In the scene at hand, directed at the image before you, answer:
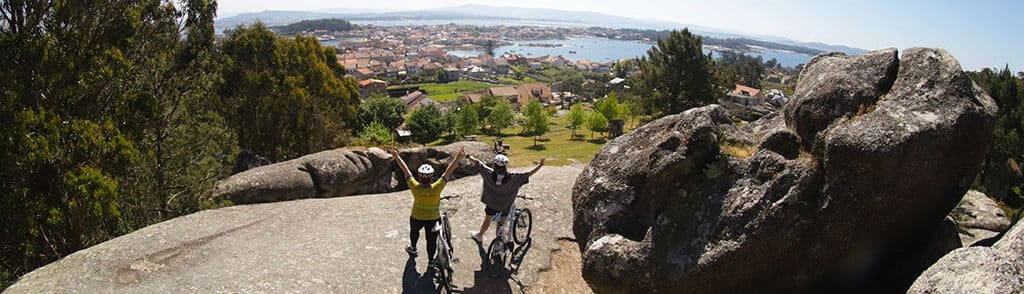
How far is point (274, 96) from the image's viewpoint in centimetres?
2984

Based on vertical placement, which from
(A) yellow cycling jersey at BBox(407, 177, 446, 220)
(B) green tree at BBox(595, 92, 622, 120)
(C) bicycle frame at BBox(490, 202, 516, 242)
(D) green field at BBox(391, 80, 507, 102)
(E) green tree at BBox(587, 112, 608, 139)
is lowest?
(D) green field at BBox(391, 80, 507, 102)

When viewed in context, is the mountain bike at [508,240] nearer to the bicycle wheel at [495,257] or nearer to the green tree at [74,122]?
the bicycle wheel at [495,257]

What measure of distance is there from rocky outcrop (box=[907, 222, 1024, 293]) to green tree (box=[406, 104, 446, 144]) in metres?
61.1

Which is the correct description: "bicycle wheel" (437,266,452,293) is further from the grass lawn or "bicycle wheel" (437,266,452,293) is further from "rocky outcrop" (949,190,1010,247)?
the grass lawn

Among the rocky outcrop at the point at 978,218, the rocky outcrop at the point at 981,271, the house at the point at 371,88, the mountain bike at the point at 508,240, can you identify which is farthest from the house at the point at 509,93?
the rocky outcrop at the point at 981,271

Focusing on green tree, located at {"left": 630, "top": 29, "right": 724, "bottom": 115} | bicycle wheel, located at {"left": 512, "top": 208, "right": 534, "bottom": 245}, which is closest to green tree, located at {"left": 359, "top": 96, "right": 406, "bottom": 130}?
green tree, located at {"left": 630, "top": 29, "right": 724, "bottom": 115}

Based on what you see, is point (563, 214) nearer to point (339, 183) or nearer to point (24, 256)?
point (339, 183)

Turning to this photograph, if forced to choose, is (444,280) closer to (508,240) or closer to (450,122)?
(508,240)

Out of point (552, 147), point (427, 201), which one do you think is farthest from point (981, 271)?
point (552, 147)

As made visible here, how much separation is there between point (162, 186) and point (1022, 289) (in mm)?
21939

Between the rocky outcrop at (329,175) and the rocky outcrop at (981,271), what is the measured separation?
60.0ft

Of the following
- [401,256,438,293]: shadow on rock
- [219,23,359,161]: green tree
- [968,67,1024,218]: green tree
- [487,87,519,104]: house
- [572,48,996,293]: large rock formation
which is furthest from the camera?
[487,87,519,104]: house

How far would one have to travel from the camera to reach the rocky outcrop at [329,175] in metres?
18.8

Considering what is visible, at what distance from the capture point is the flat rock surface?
11383 millimetres
